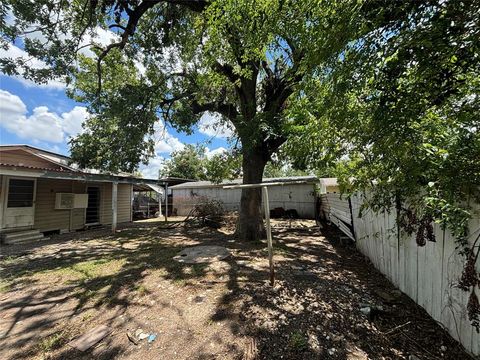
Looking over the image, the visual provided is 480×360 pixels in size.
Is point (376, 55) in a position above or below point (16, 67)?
below

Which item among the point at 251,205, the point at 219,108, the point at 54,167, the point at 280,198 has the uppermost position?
the point at 219,108

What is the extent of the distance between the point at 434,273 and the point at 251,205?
5867 millimetres

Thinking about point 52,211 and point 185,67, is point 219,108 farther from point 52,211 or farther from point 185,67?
point 52,211

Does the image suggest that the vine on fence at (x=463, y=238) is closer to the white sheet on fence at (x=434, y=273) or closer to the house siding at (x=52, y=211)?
the white sheet on fence at (x=434, y=273)

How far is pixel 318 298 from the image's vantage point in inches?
149

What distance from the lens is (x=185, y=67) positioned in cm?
884

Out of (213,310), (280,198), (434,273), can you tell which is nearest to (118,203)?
(280,198)

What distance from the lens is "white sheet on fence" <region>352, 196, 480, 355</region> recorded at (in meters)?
2.48

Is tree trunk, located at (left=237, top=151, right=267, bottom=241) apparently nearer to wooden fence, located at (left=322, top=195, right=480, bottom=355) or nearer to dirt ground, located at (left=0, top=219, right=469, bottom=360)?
dirt ground, located at (left=0, top=219, right=469, bottom=360)

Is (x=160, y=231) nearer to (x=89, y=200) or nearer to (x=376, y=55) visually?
(x=89, y=200)

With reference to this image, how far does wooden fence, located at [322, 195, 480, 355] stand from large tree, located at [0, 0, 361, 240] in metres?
2.50

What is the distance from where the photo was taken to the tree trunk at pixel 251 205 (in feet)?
27.5

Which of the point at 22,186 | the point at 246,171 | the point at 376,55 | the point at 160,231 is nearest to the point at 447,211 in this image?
the point at 376,55

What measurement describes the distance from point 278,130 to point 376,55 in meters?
4.81
